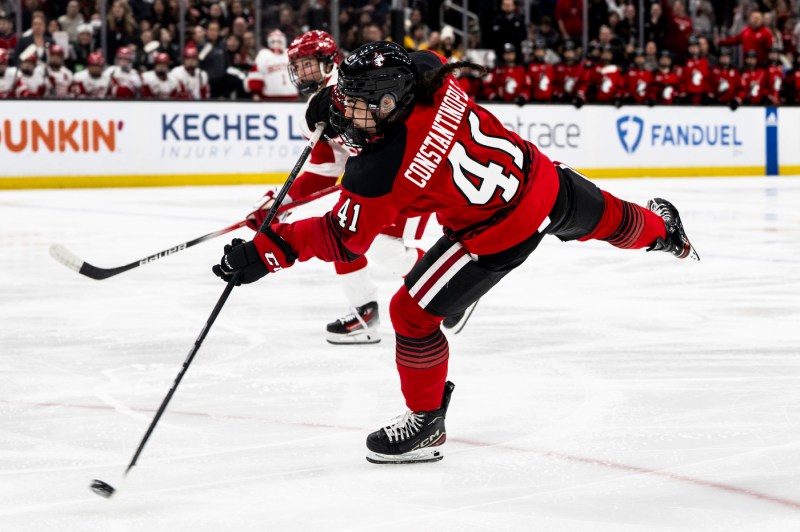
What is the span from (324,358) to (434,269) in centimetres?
140

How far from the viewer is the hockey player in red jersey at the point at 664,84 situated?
612 inches

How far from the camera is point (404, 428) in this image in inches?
115

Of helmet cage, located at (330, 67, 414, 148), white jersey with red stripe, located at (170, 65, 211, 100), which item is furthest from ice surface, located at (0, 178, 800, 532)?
white jersey with red stripe, located at (170, 65, 211, 100)

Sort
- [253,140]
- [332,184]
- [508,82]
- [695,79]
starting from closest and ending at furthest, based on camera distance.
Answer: [332,184], [253,140], [508,82], [695,79]

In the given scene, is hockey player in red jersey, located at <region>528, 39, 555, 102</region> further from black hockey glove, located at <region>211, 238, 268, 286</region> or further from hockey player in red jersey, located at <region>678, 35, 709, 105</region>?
black hockey glove, located at <region>211, 238, 268, 286</region>

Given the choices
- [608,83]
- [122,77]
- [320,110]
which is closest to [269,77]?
[122,77]

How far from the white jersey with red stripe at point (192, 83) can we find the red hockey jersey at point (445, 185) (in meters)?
10.9

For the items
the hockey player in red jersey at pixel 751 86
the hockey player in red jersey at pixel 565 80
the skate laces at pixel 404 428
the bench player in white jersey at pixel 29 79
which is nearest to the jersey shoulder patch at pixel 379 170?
the skate laces at pixel 404 428

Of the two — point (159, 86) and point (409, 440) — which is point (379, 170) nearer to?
point (409, 440)

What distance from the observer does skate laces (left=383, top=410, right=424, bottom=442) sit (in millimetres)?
2918

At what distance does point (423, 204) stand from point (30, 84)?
1082 cm

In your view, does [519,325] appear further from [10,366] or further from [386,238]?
[10,366]

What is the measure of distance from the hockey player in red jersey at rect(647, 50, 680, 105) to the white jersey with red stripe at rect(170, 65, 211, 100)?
18.7 feet

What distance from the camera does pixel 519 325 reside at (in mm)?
4785
